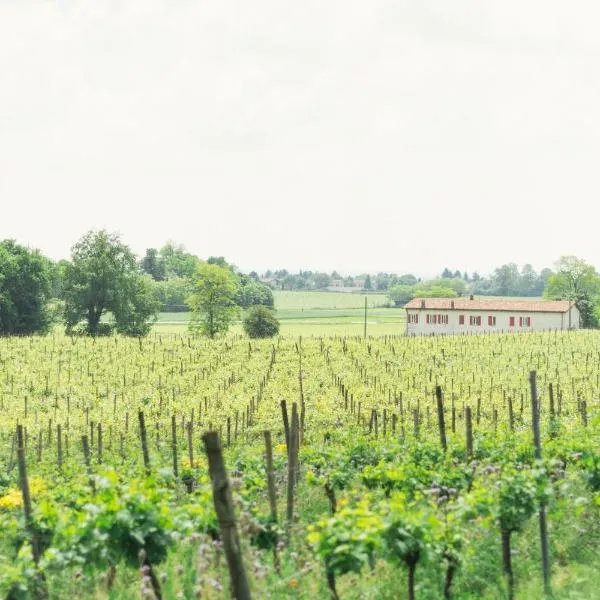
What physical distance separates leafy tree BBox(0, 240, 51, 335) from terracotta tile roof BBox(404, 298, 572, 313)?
39.5m

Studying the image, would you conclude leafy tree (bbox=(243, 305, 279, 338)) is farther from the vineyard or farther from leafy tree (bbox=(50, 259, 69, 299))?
the vineyard

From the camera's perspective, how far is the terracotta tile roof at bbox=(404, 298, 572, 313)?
77625 millimetres

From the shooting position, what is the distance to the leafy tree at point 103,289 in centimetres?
6762

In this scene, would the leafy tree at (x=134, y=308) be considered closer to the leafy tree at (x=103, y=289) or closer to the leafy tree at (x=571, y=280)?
the leafy tree at (x=103, y=289)

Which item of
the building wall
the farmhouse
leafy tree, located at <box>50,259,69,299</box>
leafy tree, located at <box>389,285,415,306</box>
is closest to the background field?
leafy tree, located at <box>389,285,415,306</box>

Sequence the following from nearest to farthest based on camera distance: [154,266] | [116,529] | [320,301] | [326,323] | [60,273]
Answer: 1. [116,529]
2. [60,273]
3. [326,323]
4. [154,266]
5. [320,301]

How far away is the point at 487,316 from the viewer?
260 feet

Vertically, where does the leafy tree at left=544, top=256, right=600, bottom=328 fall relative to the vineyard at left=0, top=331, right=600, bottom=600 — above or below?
above

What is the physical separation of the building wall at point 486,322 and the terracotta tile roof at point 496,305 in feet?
1.40

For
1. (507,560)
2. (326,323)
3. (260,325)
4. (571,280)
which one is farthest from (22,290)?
(571,280)

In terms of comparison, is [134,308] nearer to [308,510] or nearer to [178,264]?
[308,510]

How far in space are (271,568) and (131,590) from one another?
169 cm

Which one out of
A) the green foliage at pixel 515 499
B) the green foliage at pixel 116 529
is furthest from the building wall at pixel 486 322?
the green foliage at pixel 116 529

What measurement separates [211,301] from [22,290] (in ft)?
58.0
